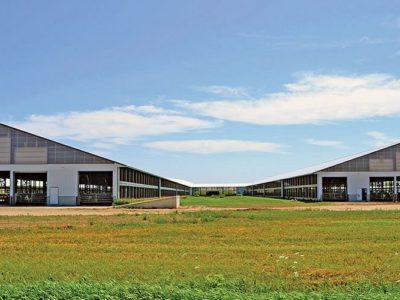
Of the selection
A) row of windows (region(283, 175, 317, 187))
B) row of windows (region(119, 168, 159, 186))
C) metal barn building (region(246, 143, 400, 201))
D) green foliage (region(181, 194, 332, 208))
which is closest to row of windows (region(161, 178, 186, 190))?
row of windows (region(119, 168, 159, 186))

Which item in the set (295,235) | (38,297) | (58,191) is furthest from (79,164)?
(38,297)

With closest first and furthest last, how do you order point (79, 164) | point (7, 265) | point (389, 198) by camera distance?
point (7, 265)
point (79, 164)
point (389, 198)

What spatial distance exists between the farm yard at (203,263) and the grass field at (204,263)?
24mm

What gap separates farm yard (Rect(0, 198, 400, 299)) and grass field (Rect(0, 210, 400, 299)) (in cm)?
2

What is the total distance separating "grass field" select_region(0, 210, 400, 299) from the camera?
32.7 feet

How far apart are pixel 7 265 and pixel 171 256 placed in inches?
187

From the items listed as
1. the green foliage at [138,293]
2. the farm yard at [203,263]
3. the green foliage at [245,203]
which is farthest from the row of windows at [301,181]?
the green foliage at [138,293]

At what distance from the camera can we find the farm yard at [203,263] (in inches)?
391

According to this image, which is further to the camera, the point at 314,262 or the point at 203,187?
the point at 203,187

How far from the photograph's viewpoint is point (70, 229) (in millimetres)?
27578

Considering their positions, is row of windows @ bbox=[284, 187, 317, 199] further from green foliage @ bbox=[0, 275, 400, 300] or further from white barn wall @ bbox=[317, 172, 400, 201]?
green foliage @ bbox=[0, 275, 400, 300]

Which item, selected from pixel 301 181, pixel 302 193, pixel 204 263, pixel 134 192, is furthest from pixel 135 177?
pixel 204 263

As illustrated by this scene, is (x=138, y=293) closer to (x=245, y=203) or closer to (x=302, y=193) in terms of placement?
(x=245, y=203)

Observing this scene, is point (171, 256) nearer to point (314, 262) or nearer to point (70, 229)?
point (314, 262)
